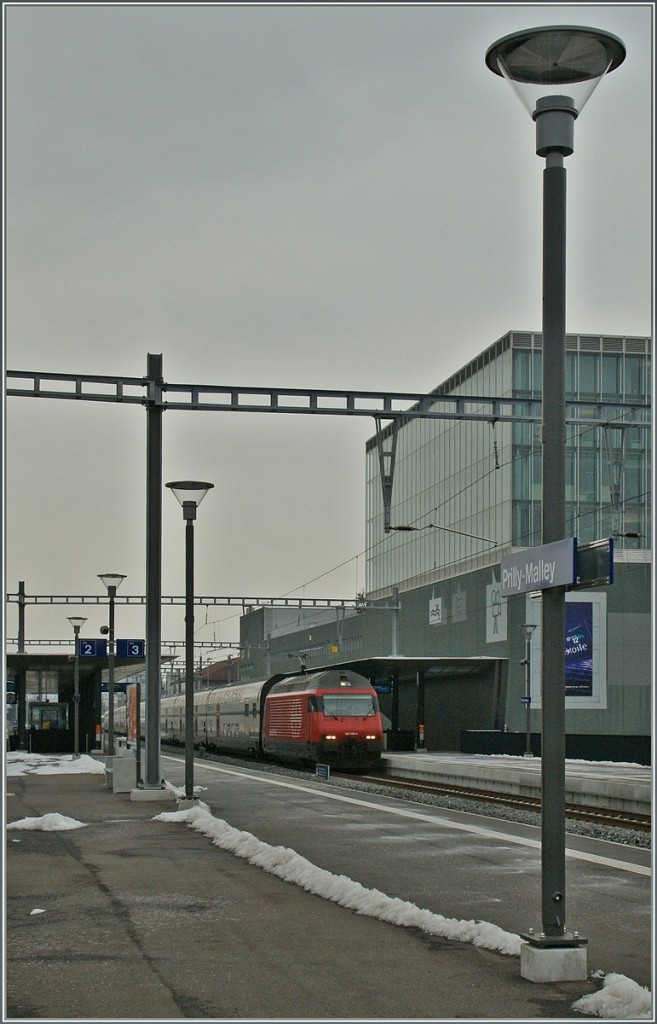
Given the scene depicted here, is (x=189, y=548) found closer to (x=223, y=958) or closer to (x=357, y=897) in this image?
(x=357, y=897)

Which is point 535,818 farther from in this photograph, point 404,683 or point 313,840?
point 404,683

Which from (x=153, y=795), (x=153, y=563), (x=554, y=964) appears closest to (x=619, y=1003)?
(x=554, y=964)

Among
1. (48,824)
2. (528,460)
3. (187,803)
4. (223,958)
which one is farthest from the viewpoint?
(528,460)

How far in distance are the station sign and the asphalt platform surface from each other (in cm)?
238

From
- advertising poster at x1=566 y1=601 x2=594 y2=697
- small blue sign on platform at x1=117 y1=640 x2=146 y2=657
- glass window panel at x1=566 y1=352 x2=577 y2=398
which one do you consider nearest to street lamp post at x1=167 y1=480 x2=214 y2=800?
small blue sign on platform at x1=117 y1=640 x2=146 y2=657

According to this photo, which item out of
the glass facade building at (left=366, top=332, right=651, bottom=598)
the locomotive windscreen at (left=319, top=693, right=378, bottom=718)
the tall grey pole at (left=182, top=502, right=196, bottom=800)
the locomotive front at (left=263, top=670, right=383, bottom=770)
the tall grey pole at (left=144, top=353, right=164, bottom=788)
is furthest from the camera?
the glass facade building at (left=366, top=332, right=651, bottom=598)

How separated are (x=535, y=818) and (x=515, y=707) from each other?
41.9 meters

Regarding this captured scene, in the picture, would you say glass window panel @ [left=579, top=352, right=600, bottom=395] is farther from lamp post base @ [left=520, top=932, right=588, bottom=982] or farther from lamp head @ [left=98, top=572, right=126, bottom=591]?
lamp post base @ [left=520, top=932, right=588, bottom=982]

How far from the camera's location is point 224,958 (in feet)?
28.9

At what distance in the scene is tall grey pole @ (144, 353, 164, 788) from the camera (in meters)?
24.0

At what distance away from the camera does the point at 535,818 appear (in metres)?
22.3

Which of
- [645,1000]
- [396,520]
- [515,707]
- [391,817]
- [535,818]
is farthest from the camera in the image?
[396,520]

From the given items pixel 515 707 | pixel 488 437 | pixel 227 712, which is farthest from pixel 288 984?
pixel 488 437

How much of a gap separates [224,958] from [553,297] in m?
4.77
